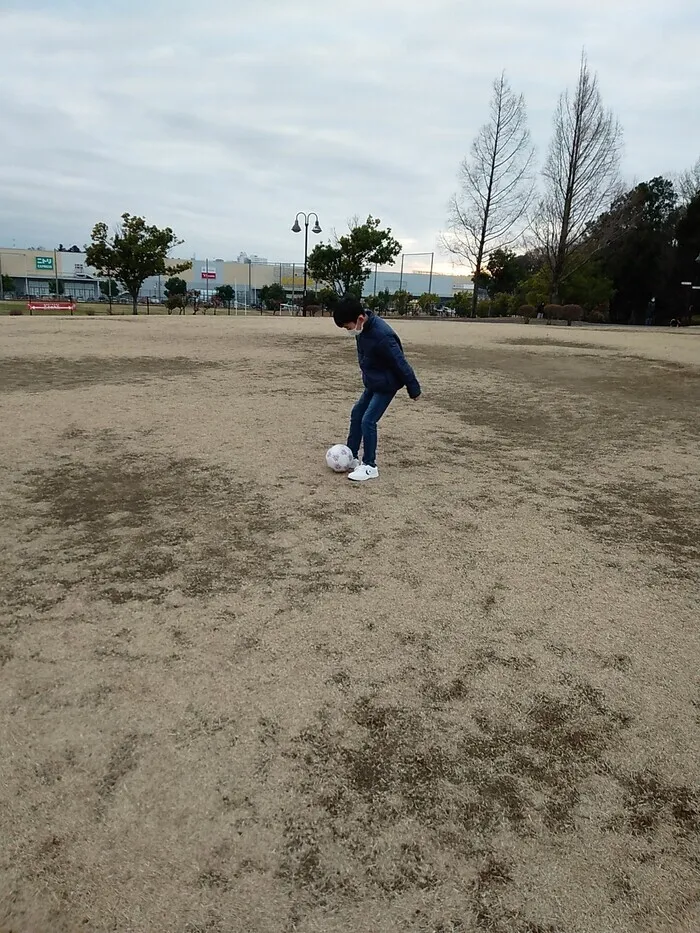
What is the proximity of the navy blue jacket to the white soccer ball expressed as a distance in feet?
1.92

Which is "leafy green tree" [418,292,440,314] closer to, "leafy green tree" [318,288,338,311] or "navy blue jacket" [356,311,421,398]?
"leafy green tree" [318,288,338,311]

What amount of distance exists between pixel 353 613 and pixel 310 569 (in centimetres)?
51

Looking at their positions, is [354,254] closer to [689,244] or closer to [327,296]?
[327,296]

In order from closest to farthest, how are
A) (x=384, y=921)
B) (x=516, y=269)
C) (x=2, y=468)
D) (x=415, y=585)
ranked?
1. (x=384, y=921)
2. (x=415, y=585)
3. (x=2, y=468)
4. (x=516, y=269)

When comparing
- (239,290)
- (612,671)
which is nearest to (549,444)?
(612,671)

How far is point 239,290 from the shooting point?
76.6 metres

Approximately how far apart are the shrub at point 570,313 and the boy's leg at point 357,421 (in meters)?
27.6

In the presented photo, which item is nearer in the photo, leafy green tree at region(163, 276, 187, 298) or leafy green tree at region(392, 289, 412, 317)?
leafy green tree at region(392, 289, 412, 317)

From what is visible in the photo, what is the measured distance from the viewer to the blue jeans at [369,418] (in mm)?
4656

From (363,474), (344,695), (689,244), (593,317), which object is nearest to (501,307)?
(593,317)

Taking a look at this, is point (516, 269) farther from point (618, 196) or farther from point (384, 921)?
point (384, 921)

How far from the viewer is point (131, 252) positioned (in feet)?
107

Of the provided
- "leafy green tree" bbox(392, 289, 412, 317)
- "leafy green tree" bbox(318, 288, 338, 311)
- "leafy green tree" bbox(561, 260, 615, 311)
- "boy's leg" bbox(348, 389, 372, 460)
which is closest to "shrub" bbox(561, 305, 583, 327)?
"leafy green tree" bbox(561, 260, 615, 311)

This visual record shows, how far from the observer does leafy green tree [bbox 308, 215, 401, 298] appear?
37969 millimetres
